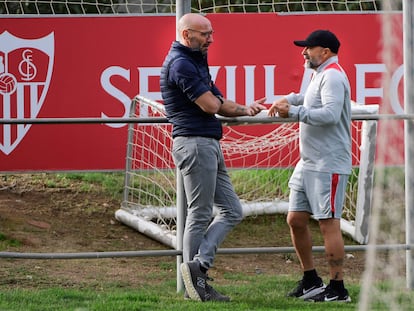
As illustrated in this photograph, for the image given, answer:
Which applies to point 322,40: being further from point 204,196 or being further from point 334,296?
point 334,296

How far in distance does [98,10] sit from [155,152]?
1396 millimetres

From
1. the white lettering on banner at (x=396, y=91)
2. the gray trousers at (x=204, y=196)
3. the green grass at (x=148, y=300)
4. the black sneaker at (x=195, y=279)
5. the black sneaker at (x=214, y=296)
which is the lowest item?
the green grass at (x=148, y=300)

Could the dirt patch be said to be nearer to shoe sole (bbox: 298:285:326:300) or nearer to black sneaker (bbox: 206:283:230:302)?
black sneaker (bbox: 206:283:230:302)

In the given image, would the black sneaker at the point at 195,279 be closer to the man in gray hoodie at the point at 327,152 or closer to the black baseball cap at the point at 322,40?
the man in gray hoodie at the point at 327,152

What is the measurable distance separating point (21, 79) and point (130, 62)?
87cm

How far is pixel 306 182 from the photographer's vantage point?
24.5 ft

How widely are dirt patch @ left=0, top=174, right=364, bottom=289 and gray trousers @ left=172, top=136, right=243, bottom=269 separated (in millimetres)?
1261

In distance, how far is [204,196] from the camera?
7293 mm

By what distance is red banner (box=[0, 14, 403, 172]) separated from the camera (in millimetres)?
9180

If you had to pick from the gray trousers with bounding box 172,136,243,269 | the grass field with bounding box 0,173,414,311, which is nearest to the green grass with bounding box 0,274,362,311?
the grass field with bounding box 0,173,414,311

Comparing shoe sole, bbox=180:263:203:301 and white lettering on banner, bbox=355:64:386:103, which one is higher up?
white lettering on banner, bbox=355:64:386:103

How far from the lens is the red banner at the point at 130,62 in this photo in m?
9.18

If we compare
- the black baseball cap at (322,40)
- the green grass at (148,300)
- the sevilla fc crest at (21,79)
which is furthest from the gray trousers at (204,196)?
the sevilla fc crest at (21,79)

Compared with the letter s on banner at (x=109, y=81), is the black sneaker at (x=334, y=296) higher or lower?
lower
